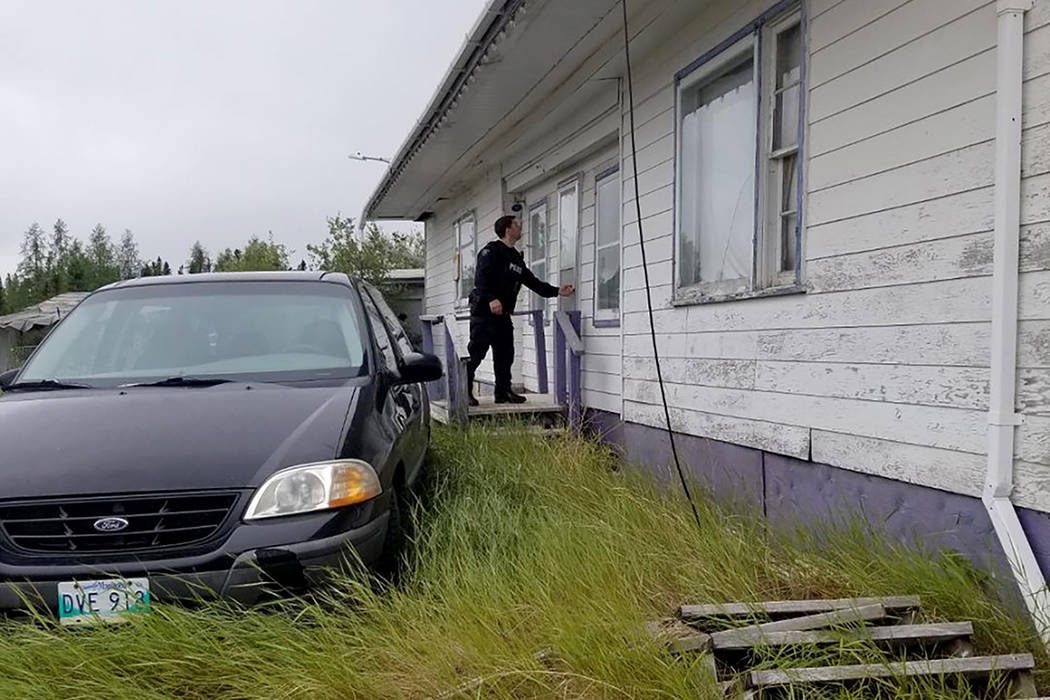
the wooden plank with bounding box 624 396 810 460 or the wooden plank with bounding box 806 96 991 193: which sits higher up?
the wooden plank with bounding box 806 96 991 193

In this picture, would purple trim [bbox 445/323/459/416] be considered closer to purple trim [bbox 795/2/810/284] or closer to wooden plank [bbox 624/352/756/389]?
wooden plank [bbox 624/352/756/389]

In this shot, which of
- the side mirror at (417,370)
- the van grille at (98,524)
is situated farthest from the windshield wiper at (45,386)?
the side mirror at (417,370)

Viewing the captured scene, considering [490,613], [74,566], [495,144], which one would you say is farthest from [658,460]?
[495,144]

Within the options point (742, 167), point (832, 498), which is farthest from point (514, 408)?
point (832, 498)

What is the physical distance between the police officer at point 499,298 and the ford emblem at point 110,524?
3935 mm

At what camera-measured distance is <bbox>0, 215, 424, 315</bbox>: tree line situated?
2486 cm

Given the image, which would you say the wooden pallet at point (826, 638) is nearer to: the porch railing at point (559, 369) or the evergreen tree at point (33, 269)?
the porch railing at point (559, 369)

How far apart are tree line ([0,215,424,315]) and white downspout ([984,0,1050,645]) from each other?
414cm

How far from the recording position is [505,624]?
8.86ft

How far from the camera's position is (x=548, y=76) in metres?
6.44

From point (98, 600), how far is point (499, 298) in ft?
14.7

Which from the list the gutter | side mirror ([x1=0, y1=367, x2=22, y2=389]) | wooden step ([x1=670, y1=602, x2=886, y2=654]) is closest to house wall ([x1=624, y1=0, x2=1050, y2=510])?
wooden step ([x1=670, y1=602, x2=886, y2=654])

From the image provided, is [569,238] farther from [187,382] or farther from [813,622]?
[813,622]

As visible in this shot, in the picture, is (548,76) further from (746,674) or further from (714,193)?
(746,674)
